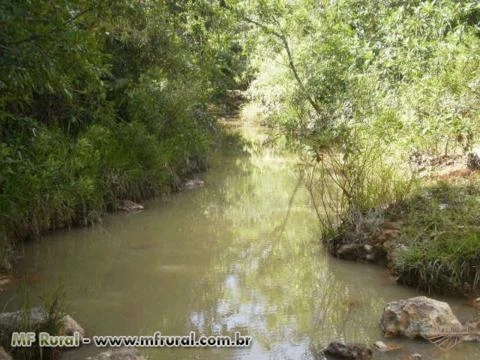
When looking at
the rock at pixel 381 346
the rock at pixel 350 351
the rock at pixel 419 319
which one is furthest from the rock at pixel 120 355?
the rock at pixel 419 319

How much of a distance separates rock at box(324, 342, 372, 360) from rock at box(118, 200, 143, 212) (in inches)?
234

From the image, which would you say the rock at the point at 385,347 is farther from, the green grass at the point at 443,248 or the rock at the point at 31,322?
the rock at the point at 31,322

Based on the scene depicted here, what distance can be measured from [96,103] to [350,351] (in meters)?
7.06

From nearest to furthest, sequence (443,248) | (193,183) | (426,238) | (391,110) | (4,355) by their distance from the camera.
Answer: (4,355)
(443,248)
(426,238)
(391,110)
(193,183)

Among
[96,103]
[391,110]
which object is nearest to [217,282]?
[96,103]

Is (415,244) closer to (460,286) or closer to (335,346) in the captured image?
(460,286)

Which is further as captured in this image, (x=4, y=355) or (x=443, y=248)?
(x=443, y=248)

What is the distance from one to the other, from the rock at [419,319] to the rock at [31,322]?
278 centimetres

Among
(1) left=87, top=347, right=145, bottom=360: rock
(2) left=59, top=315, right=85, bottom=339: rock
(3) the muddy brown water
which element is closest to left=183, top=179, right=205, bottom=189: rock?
(3) the muddy brown water

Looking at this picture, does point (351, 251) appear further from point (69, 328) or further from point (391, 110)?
point (69, 328)

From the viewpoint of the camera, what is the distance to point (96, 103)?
9695mm

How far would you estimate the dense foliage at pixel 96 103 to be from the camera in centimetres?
385

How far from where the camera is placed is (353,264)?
22.5 feet

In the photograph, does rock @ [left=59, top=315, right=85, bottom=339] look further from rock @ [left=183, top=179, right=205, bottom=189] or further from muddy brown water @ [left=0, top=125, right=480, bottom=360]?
rock @ [left=183, top=179, right=205, bottom=189]
